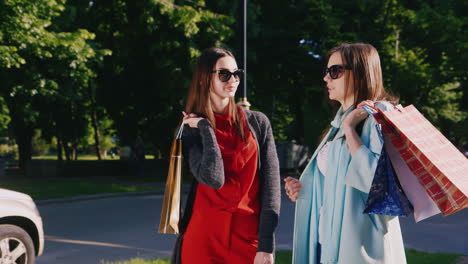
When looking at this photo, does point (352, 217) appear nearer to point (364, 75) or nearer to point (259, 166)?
point (259, 166)

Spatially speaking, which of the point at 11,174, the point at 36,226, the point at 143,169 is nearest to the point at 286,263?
the point at 36,226

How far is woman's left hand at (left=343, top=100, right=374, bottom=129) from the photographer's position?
236 cm

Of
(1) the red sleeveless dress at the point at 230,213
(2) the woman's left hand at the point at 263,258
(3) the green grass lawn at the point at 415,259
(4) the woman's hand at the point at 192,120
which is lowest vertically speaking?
(3) the green grass lawn at the point at 415,259

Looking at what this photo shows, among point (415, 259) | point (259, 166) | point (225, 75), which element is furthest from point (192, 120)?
point (415, 259)

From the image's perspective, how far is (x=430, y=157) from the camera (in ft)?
6.91

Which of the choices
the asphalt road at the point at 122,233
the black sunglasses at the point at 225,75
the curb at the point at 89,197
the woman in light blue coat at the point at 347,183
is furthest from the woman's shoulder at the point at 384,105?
the curb at the point at 89,197

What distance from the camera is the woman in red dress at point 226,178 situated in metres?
2.44

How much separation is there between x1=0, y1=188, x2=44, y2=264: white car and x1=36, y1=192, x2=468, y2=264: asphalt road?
148 cm

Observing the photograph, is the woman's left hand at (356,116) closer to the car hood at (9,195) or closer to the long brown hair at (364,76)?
the long brown hair at (364,76)

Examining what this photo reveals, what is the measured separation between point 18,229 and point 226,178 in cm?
359

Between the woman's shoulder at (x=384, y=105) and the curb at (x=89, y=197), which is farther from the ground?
the woman's shoulder at (x=384, y=105)

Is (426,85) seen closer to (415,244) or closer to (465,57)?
(465,57)

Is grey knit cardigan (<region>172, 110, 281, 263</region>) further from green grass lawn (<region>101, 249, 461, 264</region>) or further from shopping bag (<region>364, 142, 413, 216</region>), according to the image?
green grass lawn (<region>101, 249, 461, 264</region>)

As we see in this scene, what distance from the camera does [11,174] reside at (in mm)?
24828
